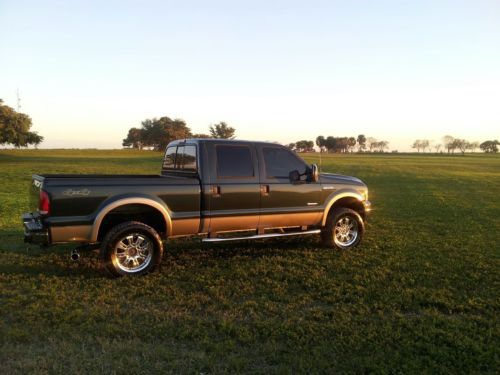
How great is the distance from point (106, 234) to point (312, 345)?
11.6 ft

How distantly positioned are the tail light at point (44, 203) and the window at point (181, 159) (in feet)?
7.41

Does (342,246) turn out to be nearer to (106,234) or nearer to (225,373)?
(106,234)

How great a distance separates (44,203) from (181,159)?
8.09 feet

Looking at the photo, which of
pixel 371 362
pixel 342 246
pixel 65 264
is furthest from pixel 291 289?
pixel 65 264

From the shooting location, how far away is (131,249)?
20.3ft

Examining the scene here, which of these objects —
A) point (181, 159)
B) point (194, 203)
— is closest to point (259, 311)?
point (194, 203)

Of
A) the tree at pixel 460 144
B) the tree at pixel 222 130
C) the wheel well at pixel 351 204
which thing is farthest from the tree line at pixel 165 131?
the tree at pixel 460 144

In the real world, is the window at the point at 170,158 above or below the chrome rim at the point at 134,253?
above

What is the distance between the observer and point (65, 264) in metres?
6.74

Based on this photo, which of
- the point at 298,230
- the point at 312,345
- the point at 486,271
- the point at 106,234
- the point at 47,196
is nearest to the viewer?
the point at 312,345

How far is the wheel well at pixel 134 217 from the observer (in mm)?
6121

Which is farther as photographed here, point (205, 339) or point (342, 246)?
point (342, 246)

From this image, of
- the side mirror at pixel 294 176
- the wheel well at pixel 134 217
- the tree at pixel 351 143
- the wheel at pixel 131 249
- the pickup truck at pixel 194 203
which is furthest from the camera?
the tree at pixel 351 143

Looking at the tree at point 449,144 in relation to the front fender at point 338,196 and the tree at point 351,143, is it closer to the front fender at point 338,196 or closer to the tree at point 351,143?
the tree at point 351,143
